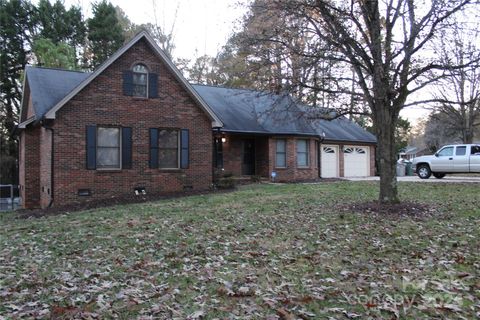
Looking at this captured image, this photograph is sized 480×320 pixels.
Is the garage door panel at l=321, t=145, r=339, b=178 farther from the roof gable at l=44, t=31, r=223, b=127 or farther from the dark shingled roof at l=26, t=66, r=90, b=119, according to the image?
the dark shingled roof at l=26, t=66, r=90, b=119

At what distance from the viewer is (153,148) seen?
15.6 m

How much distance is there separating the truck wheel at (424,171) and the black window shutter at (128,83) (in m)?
15.4

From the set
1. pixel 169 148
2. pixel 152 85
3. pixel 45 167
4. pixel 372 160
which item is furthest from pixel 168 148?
pixel 372 160

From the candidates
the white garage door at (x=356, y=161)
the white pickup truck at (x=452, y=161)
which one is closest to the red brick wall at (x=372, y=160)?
the white garage door at (x=356, y=161)

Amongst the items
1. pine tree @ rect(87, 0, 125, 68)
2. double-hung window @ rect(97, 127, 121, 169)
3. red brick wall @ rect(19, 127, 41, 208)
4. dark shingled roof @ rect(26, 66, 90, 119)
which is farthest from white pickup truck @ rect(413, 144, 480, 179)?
pine tree @ rect(87, 0, 125, 68)

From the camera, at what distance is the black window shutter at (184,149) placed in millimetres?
16172

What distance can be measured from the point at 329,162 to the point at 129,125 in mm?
13185

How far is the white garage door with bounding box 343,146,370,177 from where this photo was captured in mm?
25484

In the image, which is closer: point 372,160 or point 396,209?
point 396,209

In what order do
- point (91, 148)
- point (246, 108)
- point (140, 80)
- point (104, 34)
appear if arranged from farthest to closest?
point (104, 34) → point (246, 108) → point (140, 80) → point (91, 148)

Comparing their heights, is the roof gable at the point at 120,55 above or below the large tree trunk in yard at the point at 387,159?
above

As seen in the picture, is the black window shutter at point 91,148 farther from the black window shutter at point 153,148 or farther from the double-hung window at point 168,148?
the double-hung window at point 168,148

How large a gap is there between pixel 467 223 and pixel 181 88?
11.1 metres

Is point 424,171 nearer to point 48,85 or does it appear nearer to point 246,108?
point 246,108
